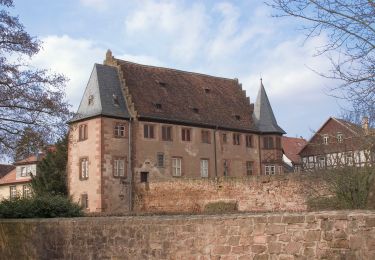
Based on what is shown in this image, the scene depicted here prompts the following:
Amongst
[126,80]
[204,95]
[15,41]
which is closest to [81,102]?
[126,80]

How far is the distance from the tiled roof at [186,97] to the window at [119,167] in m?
3.47

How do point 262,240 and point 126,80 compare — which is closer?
A: point 262,240

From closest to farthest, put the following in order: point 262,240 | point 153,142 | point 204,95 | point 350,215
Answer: point 350,215
point 262,240
point 153,142
point 204,95

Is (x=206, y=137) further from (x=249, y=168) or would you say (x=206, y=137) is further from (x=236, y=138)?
(x=249, y=168)

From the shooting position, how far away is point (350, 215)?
8094 millimetres

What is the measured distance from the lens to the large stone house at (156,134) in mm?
37906

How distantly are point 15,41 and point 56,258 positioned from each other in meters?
7.13

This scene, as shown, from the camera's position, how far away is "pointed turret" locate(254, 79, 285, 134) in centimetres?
4678

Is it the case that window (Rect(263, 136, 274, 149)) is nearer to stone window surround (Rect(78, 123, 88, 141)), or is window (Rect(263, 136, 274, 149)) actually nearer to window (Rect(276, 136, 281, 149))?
window (Rect(276, 136, 281, 149))

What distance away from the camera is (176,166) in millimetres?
40969

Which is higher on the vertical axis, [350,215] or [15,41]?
[15,41]

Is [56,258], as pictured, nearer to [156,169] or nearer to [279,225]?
[279,225]

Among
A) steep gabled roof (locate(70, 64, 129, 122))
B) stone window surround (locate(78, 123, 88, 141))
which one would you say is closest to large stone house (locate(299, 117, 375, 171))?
steep gabled roof (locate(70, 64, 129, 122))

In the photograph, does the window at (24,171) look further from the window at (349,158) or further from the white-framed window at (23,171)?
the window at (349,158)
